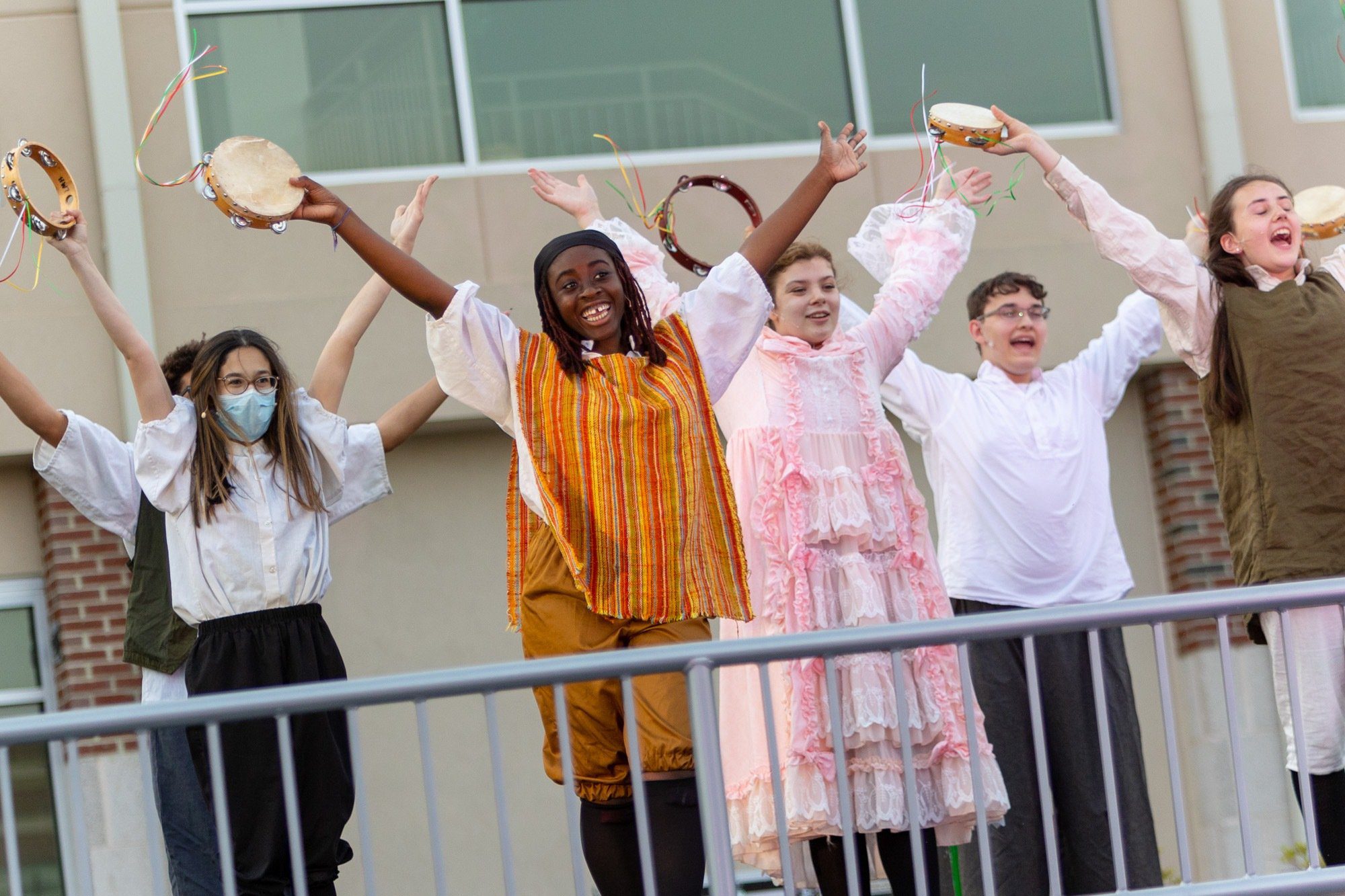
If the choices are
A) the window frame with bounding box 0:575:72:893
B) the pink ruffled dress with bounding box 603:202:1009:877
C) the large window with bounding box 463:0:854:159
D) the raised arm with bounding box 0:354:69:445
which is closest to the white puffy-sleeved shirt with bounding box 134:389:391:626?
the raised arm with bounding box 0:354:69:445

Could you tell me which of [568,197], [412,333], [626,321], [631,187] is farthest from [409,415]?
[631,187]

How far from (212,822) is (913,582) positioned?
206cm

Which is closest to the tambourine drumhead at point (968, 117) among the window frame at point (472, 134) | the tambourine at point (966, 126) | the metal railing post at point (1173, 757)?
the tambourine at point (966, 126)

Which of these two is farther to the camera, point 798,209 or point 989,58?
point 989,58

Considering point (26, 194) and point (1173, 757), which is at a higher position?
point (26, 194)

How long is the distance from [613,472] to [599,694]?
1.78ft

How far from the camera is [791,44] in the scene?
867 centimetres

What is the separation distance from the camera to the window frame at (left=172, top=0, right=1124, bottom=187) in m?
8.26

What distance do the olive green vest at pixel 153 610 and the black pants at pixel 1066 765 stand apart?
2.48 metres

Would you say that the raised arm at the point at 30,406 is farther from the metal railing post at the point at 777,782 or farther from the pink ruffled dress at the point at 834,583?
the metal railing post at the point at 777,782

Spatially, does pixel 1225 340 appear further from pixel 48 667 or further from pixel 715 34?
pixel 48 667

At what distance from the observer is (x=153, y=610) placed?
503 centimetres

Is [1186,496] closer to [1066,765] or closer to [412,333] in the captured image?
[1066,765]

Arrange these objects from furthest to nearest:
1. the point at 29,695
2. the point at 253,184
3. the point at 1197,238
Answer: the point at 29,695 < the point at 1197,238 < the point at 253,184
